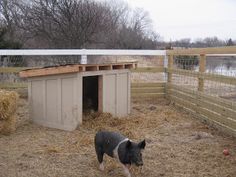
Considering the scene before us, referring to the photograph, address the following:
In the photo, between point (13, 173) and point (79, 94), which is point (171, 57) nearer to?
point (79, 94)

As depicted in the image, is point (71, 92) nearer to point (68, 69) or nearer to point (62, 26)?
point (68, 69)

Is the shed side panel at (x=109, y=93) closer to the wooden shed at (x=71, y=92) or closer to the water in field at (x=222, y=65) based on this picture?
the wooden shed at (x=71, y=92)

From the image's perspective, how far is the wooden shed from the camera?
280 inches

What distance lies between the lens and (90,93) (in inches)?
350

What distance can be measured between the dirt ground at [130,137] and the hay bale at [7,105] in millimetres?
377

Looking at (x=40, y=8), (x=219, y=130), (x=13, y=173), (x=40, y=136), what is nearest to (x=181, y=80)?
(x=219, y=130)

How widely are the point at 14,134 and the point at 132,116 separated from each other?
2.66 metres

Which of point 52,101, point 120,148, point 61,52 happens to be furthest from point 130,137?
point 61,52

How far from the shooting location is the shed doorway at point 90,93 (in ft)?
28.4

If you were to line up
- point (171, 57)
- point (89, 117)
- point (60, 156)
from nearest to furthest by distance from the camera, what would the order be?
point (60, 156)
point (89, 117)
point (171, 57)

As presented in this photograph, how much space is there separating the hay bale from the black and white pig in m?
2.32

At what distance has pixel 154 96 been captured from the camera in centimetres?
1094

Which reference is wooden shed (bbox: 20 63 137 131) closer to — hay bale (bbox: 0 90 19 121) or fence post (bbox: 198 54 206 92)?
hay bale (bbox: 0 90 19 121)

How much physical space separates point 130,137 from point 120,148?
6.77ft
